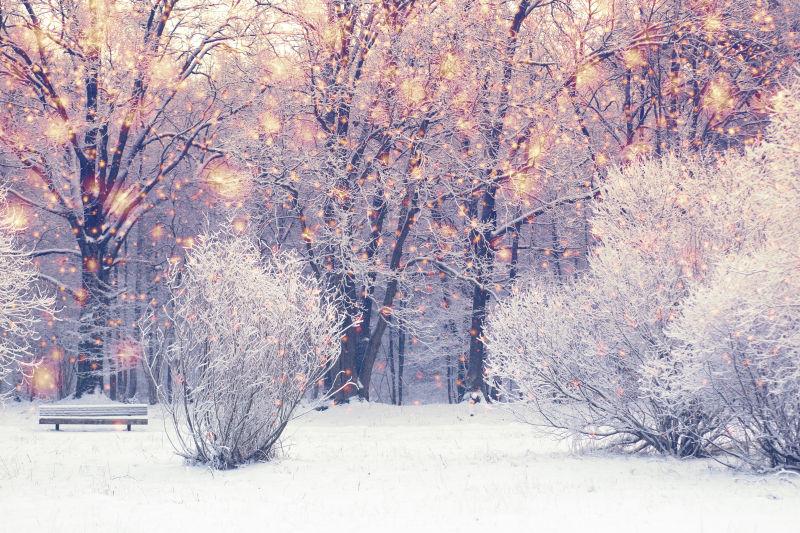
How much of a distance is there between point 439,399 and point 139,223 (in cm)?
2107

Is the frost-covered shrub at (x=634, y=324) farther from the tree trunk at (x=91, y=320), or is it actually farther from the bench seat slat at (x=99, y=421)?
the tree trunk at (x=91, y=320)

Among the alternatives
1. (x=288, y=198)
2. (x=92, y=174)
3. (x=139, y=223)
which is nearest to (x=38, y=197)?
(x=139, y=223)

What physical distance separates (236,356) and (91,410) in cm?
862

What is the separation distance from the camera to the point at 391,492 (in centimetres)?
956

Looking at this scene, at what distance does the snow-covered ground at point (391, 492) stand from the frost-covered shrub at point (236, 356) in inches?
17.9

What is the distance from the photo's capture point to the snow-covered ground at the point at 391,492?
8055mm

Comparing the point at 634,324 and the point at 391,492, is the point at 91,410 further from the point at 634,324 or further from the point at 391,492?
the point at 634,324

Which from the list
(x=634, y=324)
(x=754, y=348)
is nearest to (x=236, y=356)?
(x=634, y=324)

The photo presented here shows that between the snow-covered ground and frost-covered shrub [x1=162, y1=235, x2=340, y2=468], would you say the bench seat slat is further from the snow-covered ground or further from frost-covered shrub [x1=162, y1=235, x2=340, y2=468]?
frost-covered shrub [x1=162, y1=235, x2=340, y2=468]

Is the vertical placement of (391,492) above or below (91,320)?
below

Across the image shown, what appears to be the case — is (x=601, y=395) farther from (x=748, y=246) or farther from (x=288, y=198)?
(x=288, y=198)

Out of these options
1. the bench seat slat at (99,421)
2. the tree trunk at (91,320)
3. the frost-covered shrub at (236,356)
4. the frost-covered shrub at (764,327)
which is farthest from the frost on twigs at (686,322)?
the tree trunk at (91,320)

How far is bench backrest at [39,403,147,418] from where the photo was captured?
59.4 ft

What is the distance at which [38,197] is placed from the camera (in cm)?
2820
